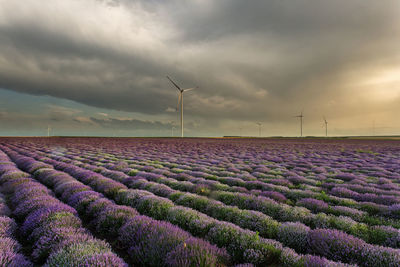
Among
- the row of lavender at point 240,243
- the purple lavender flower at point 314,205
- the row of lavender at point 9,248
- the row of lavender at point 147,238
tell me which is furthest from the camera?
the purple lavender flower at point 314,205

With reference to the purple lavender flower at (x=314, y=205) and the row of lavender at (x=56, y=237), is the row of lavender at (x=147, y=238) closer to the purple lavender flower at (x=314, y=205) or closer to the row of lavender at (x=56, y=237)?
the row of lavender at (x=56, y=237)

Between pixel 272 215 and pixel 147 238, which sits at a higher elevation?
pixel 147 238

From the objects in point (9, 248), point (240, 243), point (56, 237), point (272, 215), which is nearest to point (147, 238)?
point (240, 243)

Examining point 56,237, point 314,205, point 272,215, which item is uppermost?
point 56,237

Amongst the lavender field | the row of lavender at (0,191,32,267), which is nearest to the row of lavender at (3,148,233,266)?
the lavender field

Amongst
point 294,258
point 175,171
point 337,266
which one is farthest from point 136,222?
→ point 175,171

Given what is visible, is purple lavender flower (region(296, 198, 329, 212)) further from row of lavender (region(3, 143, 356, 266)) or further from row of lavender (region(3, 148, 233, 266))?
row of lavender (region(3, 148, 233, 266))

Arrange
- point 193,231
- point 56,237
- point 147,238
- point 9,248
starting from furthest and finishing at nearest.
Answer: point 193,231 → point 56,237 → point 147,238 → point 9,248

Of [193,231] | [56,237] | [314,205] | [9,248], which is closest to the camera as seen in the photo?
[9,248]

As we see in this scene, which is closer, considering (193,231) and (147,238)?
(147,238)

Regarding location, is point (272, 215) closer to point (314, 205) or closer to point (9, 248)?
point (314, 205)

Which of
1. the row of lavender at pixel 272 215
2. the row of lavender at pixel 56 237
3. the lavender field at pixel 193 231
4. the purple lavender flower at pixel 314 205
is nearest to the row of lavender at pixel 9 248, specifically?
the lavender field at pixel 193 231

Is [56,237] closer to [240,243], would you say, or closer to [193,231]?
[193,231]

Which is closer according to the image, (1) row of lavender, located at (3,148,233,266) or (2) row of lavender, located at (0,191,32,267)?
(1) row of lavender, located at (3,148,233,266)
